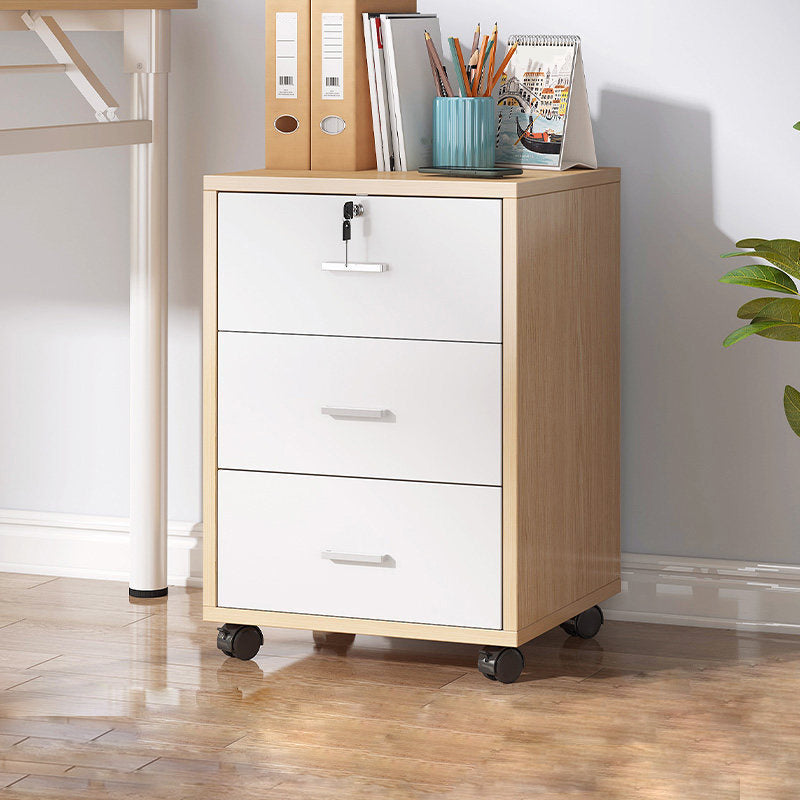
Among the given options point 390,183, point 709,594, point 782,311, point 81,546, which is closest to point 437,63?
point 390,183

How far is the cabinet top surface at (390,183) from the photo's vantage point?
1984 millimetres

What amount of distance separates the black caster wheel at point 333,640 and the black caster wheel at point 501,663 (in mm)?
290

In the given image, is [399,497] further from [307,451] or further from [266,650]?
[266,650]

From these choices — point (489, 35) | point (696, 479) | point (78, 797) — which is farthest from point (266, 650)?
point (489, 35)

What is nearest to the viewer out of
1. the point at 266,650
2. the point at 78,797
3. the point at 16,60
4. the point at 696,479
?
the point at 78,797

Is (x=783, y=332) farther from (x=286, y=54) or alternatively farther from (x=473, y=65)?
(x=286, y=54)

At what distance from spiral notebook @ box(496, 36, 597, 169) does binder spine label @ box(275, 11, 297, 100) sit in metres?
0.34

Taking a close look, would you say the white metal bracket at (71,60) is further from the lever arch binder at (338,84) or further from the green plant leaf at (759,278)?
the green plant leaf at (759,278)

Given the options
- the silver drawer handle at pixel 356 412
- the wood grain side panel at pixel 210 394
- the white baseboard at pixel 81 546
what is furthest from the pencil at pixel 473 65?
the white baseboard at pixel 81 546

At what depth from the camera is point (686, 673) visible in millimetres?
2184

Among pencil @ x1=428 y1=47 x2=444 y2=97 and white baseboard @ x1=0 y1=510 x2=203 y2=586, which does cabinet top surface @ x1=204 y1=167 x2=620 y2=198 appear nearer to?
pencil @ x1=428 y1=47 x2=444 y2=97

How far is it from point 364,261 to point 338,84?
0.31 metres

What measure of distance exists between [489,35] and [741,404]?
0.75 metres

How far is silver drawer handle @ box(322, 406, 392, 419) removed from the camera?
6.81 feet
